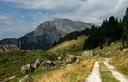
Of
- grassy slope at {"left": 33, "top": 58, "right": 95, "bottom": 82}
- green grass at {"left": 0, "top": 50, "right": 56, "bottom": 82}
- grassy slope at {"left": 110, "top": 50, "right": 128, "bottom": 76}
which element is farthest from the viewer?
green grass at {"left": 0, "top": 50, "right": 56, "bottom": 82}

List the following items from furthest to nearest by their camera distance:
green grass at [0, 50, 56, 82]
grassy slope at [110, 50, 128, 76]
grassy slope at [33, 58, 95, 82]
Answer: green grass at [0, 50, 56, 82], grassy slope at [110, 50, 128, 76], grassy slope at [33, 58, 95, 82]

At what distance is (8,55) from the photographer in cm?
16850

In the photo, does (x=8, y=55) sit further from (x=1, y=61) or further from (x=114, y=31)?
(x=114, y=31)

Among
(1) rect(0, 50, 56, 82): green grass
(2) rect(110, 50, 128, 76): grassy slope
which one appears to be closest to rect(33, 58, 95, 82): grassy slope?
(2) rect(110, 50, 128, 76): grassy slope

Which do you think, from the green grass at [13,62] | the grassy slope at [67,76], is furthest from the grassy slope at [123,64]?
the green grass at [13,62]

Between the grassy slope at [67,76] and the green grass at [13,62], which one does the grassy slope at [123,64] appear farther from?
the green grass at [13,62]

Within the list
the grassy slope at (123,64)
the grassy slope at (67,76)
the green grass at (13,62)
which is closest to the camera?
the grassy slope at (67,76)

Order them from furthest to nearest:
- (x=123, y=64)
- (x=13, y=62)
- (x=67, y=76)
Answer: (x=13, y=62) < (x=123, y=64) < (x=67, y=76)

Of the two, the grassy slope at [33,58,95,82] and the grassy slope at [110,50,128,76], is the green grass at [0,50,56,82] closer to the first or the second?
the grassy slope at [110,50,128,76]

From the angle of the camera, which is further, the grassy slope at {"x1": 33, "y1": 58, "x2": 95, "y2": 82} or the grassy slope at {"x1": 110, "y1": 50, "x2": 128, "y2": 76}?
the grassy slope at {"x1": 110, "y1": 50, "x2": 128, "y2": 76}

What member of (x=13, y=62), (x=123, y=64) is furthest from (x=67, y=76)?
(x=13, y=62)

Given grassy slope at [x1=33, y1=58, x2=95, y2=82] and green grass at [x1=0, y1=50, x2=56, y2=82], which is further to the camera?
green grass at [x1=0, y1=50, x2=56, y2=82]

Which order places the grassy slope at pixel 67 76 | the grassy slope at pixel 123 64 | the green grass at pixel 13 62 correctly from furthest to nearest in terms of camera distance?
the green grass at pixel 13 62, the grassy slope at pixel 123 64, the grassy slope at pixel 67 76

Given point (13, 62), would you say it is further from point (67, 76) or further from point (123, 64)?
point (67, 76)
